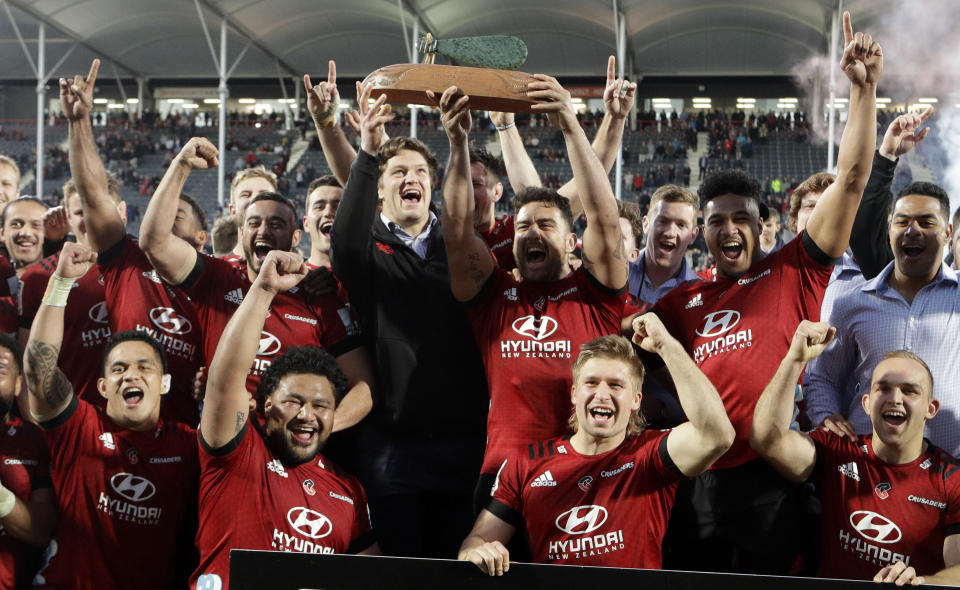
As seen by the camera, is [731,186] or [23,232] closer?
[731,186]

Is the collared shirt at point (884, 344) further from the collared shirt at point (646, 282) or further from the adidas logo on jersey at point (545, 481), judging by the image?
the adidas logo on jersey at point (545, 481)

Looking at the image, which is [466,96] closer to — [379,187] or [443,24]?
[379,187]

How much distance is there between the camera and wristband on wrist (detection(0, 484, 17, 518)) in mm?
3912

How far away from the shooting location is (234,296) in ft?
14.6

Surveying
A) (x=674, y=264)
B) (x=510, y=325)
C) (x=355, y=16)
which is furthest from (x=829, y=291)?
(x=355, y=16)

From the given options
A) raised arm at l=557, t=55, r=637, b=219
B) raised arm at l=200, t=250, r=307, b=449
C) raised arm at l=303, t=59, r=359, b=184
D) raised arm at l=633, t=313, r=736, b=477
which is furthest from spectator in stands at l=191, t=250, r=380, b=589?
raised arm at l=557, t=55, r=637, b=219

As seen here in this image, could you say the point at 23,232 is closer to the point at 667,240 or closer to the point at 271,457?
the point at 271,457

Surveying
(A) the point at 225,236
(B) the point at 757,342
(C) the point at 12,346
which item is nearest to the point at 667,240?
(B) the point at 757,342

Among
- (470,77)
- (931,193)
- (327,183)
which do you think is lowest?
(931,193)

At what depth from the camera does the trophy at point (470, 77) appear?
3859 mm

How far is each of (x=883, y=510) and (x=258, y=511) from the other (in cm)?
257

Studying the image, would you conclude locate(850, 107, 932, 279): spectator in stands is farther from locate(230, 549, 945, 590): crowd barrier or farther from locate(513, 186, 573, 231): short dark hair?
locate(230, 549, 945, 590): crowd barrier

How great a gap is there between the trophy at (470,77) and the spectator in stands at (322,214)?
0.90 metres

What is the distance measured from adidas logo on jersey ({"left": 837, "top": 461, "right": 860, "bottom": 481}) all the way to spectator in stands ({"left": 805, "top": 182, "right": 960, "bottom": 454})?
0.26m
